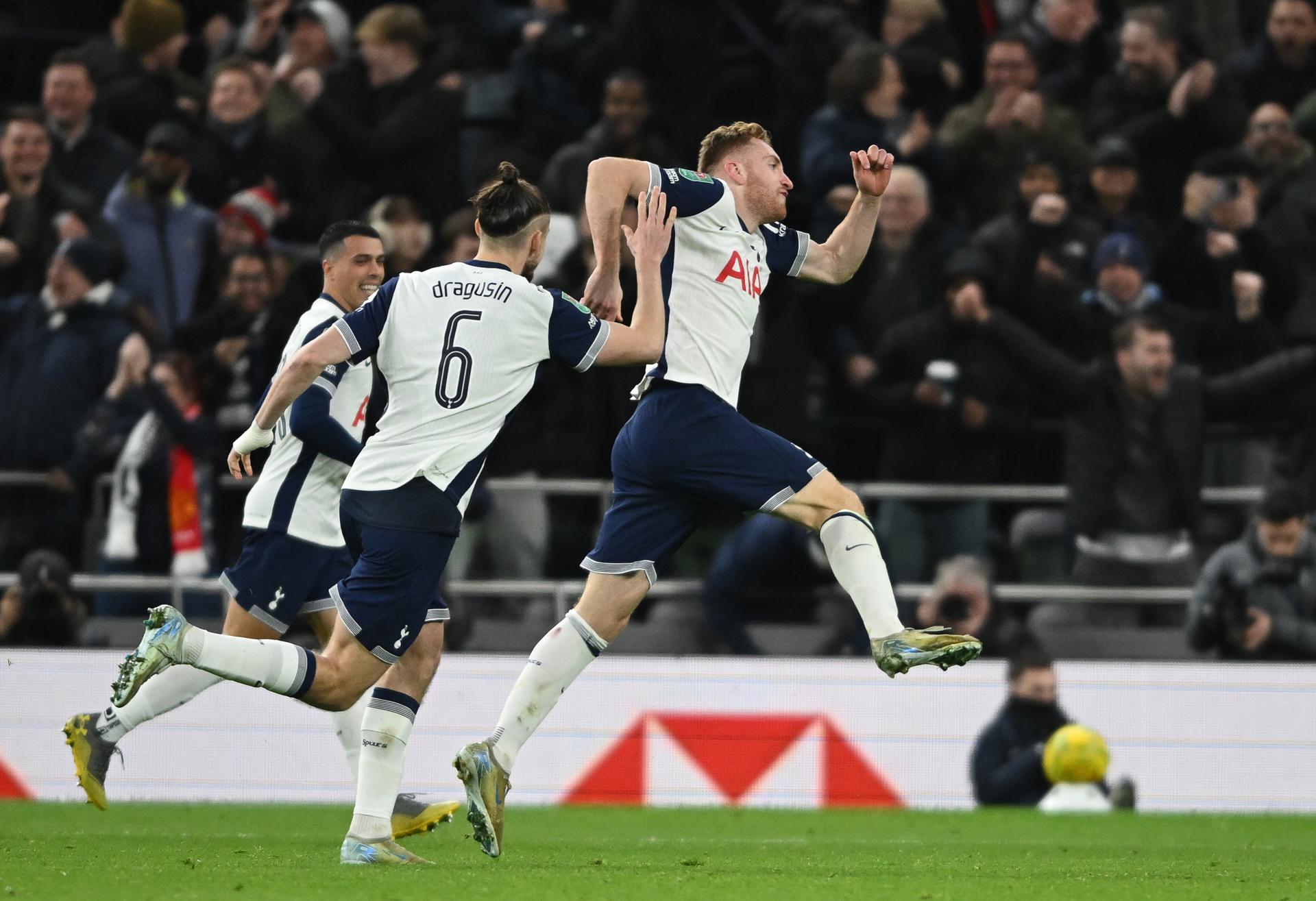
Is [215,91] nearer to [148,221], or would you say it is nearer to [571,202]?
[148,221]

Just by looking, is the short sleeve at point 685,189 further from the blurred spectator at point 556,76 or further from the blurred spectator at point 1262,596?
the blurred spectator at point 556,76

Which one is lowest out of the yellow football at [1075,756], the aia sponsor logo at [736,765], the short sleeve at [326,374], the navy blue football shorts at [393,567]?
the aia sponsor logo at [736,765]

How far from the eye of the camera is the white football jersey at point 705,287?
7469mm

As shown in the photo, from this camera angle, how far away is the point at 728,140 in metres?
7.82

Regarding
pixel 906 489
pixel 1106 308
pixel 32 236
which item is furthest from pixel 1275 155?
pixel 32 236

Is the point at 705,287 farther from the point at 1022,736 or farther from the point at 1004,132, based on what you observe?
the point at 1004,132

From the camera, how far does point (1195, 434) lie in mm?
12172

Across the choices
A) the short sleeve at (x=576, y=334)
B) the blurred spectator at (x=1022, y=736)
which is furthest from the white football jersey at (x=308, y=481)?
the blurred spectator at (x=1022, y=736)

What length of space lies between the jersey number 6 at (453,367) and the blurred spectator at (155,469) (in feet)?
18.2

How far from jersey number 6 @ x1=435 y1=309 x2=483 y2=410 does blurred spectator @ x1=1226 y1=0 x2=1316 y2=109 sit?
8428mm

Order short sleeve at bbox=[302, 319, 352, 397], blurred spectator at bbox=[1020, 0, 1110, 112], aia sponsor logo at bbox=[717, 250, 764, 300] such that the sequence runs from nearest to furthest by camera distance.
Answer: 1. aia sponsor logo at bbox=[717, 250, 764, 300]
2. short sleeve at bbox=[302, 319, 352, 397]
3. blurred spectator at bbox=[1020, 0, 1110, 112]

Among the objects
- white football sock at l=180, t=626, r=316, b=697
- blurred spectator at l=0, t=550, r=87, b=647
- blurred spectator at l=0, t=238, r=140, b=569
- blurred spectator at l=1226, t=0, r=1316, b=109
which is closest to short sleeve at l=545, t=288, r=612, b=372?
white football sock at l=180, t=626, r=316, b=697

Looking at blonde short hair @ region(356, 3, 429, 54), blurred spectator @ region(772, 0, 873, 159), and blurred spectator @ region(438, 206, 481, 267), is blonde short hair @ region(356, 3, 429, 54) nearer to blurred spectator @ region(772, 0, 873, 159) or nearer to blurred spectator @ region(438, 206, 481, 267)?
blurred spectator @ region(438, 206, 481, 267)

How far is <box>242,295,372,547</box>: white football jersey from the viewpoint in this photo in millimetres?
8695
